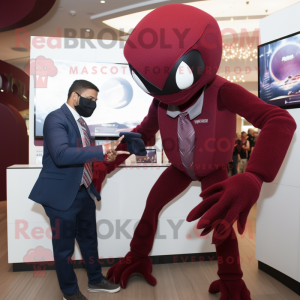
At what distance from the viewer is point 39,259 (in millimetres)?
2172

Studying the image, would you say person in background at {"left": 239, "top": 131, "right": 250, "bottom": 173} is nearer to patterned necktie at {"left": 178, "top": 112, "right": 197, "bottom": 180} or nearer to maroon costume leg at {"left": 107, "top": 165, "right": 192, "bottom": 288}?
maroon costume leg at {"left": 107, "top": 165, "right": 192, "bottom": 288}

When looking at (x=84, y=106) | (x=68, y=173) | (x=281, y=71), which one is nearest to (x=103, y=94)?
(x=84, y=106)

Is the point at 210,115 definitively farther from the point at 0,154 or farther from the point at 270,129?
the point at 0,154

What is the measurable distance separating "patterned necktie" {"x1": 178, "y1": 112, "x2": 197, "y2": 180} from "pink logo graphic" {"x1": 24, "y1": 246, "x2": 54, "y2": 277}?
4.69 ft

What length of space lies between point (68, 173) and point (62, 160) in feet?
0.51

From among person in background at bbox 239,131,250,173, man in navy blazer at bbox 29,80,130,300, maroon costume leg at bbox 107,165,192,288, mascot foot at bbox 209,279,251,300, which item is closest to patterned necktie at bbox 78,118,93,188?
man in navy blazer at bbox 29,80,130,300

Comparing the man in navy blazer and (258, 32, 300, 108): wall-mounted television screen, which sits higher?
(258, 32, 300, 108): wall-mounted television screen

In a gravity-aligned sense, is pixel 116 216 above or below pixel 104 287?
above

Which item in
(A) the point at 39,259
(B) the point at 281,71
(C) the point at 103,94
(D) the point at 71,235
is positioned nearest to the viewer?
(D) the point at 71,235

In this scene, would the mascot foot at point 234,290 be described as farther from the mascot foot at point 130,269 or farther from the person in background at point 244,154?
the person in background at point 244,154

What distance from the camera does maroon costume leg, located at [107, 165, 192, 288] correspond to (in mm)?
1697

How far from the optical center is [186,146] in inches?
56.8

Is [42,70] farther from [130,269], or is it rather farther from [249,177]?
[249,177]

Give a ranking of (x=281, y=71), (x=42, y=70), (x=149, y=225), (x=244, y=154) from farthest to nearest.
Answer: (x=244, y=154), (x=42, y=70), (x=281, y=71), (x=149, y=225)
